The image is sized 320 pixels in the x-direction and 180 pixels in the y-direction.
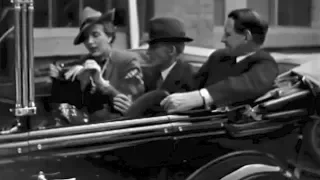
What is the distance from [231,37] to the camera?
11.5ft

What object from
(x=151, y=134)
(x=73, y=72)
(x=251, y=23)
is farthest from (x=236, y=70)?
(x=73, y=72)

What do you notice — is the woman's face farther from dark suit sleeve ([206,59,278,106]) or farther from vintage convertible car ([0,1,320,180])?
dark suit sleeve ([206,59,278,106])

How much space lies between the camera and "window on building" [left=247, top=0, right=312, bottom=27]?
3.65m

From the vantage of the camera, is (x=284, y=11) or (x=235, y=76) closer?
(x=235, y=76)

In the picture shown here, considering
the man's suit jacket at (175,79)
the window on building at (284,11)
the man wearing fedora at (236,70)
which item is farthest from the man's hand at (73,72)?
the window on building at (284,11)

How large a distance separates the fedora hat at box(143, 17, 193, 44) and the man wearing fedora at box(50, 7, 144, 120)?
0.51 ft

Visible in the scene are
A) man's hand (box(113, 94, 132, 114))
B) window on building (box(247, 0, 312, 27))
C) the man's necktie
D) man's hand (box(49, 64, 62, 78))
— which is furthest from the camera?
window on building (box(247, 0, 312, 27))

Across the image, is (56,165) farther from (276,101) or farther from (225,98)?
(276,101)

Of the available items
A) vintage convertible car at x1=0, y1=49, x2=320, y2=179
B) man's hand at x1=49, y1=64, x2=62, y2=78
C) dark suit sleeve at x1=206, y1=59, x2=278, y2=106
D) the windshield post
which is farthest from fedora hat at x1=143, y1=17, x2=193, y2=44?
the windshield post

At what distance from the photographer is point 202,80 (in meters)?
3.41

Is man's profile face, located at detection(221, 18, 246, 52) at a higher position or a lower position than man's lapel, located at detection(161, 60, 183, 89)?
higher

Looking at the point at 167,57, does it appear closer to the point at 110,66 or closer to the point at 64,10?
the point at 110,66


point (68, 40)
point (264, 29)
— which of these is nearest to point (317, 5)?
point (264, 29)

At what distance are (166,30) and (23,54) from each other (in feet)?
2.57
